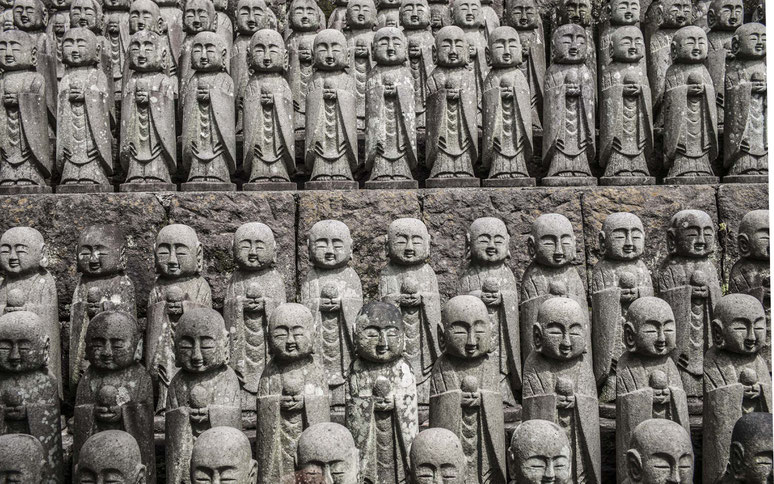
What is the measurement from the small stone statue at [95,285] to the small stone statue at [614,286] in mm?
3130

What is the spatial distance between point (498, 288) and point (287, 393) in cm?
175

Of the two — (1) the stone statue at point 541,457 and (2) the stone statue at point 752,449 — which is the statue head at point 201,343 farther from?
(2) the stone statue at point 752,449

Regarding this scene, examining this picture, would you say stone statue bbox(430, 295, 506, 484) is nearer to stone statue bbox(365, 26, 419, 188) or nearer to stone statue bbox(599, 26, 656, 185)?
stone statue bbox(365, 26, 419, 188)

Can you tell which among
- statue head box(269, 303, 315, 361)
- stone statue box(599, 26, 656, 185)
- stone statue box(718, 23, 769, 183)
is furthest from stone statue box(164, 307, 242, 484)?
stone statue box(718, 23, 769, 183)

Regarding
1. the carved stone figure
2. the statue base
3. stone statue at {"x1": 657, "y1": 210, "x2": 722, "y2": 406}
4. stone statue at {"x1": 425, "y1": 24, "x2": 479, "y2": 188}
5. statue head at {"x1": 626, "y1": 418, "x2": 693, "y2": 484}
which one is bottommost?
statue head at {"x1": 626, "y1": 418, "x2": 693, "y2": 484}

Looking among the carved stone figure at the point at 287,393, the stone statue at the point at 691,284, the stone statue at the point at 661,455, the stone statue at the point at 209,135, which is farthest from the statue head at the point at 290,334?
the stone statue at the point at 691,284

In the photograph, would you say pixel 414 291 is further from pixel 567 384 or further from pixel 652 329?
pixel 652 329

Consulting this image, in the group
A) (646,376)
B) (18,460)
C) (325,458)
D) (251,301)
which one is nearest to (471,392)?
(646,376)

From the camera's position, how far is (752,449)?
19.1ft

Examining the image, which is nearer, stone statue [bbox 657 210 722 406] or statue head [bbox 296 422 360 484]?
statue head [bbox 296 422 360 484]

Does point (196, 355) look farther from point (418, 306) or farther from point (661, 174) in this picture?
point (661, 174)

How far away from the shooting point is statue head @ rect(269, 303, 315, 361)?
6750mm

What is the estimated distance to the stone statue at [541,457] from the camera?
230 inches

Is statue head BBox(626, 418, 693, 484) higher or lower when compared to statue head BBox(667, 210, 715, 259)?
lower
